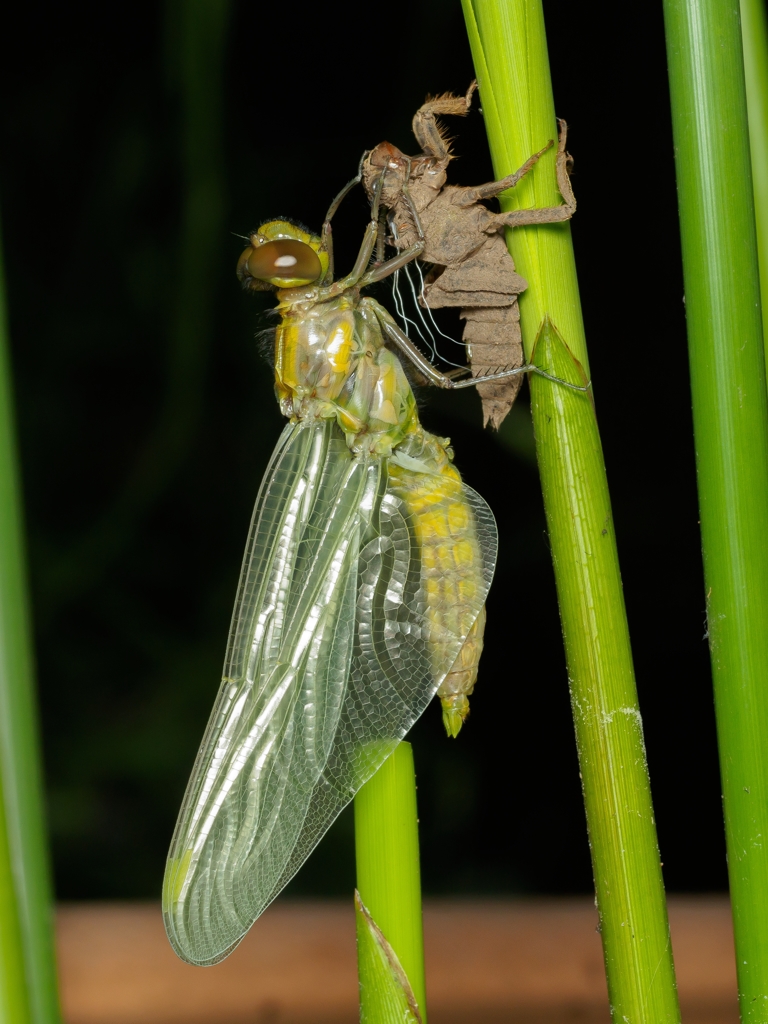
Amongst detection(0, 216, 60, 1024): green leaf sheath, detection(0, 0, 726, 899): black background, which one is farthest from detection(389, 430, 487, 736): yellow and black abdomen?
detection(0, 0, 726, 899): black background

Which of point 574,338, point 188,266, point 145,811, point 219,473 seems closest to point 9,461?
point 574,338

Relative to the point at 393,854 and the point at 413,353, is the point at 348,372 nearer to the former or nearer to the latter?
the point at 413,353

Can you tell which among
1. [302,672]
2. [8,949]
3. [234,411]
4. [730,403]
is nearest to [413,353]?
[302,672]

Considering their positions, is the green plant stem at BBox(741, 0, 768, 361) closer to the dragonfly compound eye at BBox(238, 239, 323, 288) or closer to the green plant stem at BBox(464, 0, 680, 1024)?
the green plant stem at BBox(464, 0, 680, 1024)

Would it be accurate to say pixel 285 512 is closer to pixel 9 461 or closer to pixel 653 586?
pixel 9 461

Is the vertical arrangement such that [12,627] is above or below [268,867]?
above

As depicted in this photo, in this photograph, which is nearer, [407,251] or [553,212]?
[553,212]
